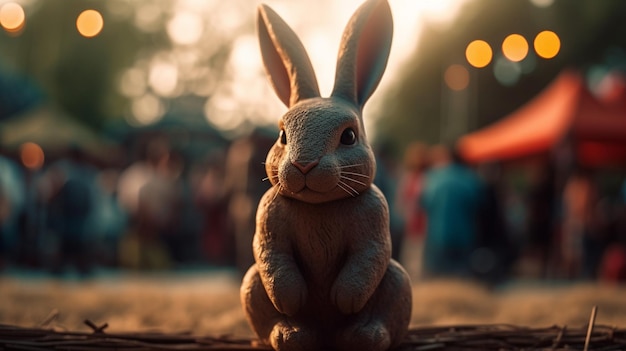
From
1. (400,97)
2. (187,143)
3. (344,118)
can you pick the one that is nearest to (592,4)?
(400,97)

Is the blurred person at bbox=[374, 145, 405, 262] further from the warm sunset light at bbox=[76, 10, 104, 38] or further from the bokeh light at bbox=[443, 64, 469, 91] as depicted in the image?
the bokeh light at bbox=[443, 64, 469, 91]

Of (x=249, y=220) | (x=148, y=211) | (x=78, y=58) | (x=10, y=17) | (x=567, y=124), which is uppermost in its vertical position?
(x=78, y=58)

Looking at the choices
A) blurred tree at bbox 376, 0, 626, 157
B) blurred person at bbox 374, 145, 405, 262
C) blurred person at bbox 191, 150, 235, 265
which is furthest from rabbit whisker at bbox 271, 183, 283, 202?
blurred tree at bbox 376, 0, 626, 157

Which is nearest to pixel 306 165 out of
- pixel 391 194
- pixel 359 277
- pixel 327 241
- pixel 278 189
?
pixel 278 189

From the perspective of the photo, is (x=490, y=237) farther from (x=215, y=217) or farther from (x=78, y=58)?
(x=78, y=58)

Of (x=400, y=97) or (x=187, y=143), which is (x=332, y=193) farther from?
(x=400, y=97)

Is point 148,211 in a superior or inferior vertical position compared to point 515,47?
inferior
